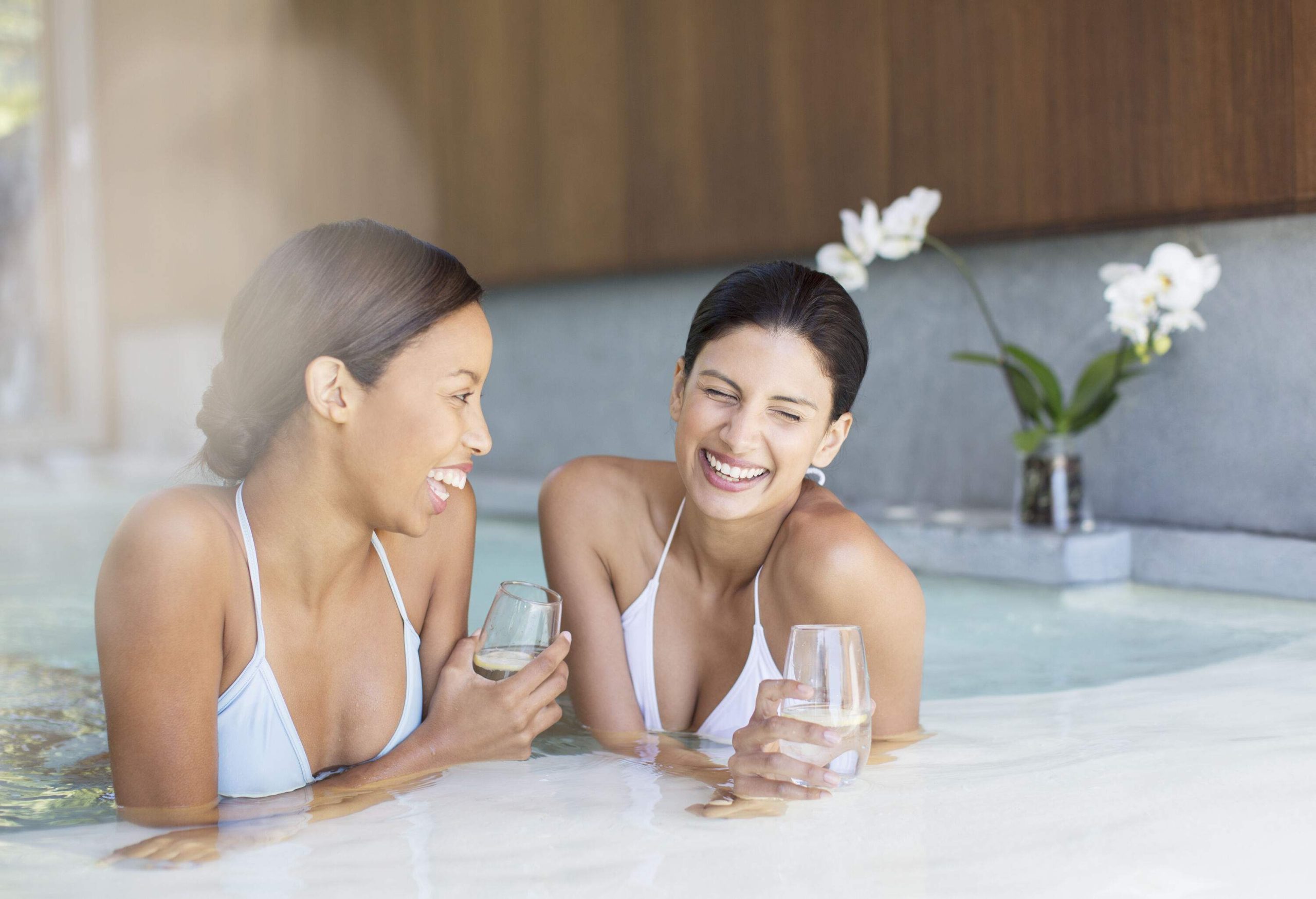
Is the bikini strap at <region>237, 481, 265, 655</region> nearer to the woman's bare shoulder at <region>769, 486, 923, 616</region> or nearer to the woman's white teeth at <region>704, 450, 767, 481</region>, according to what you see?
the woman's white teeth at <region>704, 450, 767, 481</region>

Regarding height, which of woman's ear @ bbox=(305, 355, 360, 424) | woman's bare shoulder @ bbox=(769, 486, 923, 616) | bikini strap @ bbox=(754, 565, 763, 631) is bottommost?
bikini strap @ bbox=(754, 565, 763, 631)

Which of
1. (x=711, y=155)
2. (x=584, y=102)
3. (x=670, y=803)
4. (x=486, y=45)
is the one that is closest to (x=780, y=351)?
(x=670, y=803)

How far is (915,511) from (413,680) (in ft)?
9.23

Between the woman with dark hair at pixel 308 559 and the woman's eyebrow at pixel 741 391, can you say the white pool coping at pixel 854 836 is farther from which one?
the woman's eyebrow at pixel 741 391

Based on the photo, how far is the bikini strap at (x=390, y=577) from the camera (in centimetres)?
210

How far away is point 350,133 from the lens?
7.54 m

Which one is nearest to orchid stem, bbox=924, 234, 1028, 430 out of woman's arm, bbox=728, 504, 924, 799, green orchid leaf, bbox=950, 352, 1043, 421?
green orchid leaf, bbox=950, 352, 1043, 421

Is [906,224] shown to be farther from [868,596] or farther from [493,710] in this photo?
[493,710]

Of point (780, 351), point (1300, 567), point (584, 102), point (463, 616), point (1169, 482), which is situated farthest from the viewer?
point (584, 102)

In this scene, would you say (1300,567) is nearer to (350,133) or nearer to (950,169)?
(950,169)

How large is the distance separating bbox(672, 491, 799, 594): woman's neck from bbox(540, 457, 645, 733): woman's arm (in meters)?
0.15

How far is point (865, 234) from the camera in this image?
3.81 metres

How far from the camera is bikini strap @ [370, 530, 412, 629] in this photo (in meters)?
2.10

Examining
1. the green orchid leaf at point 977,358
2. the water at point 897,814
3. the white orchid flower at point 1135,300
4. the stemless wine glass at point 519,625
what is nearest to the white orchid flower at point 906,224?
the green orchid leaf at point 977,358
